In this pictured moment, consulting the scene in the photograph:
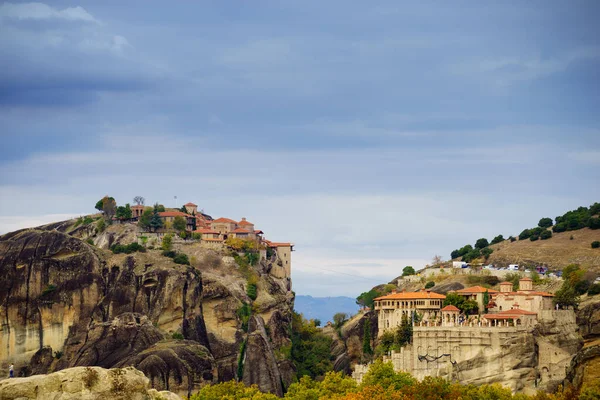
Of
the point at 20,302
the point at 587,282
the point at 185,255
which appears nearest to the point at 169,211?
the point at 185,255

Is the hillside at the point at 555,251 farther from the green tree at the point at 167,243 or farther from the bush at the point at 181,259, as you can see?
the green tree at the point at 167,243

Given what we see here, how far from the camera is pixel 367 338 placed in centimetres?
14925

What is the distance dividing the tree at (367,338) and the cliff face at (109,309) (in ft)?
52.5

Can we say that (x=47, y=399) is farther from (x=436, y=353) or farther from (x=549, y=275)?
(x=549, y=275)

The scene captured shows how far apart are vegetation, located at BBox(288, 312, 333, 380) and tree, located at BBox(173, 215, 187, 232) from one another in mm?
22254

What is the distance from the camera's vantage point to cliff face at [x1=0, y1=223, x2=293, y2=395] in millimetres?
157500

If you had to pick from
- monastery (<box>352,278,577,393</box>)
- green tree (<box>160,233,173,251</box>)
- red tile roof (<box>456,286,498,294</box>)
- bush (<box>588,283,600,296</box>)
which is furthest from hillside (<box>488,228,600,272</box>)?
green tree (<box>160,233,173,251</box>)

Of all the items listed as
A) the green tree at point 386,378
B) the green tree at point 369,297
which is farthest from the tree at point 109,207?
the green tree at point 386,378

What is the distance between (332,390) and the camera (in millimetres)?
122438

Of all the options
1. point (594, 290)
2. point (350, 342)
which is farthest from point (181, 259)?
point (594, 290)

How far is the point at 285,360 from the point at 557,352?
173ft

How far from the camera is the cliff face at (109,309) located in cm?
15750

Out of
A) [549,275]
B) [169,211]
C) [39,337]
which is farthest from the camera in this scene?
[169,211]

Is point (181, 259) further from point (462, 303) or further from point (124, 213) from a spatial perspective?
point (462, 303)
